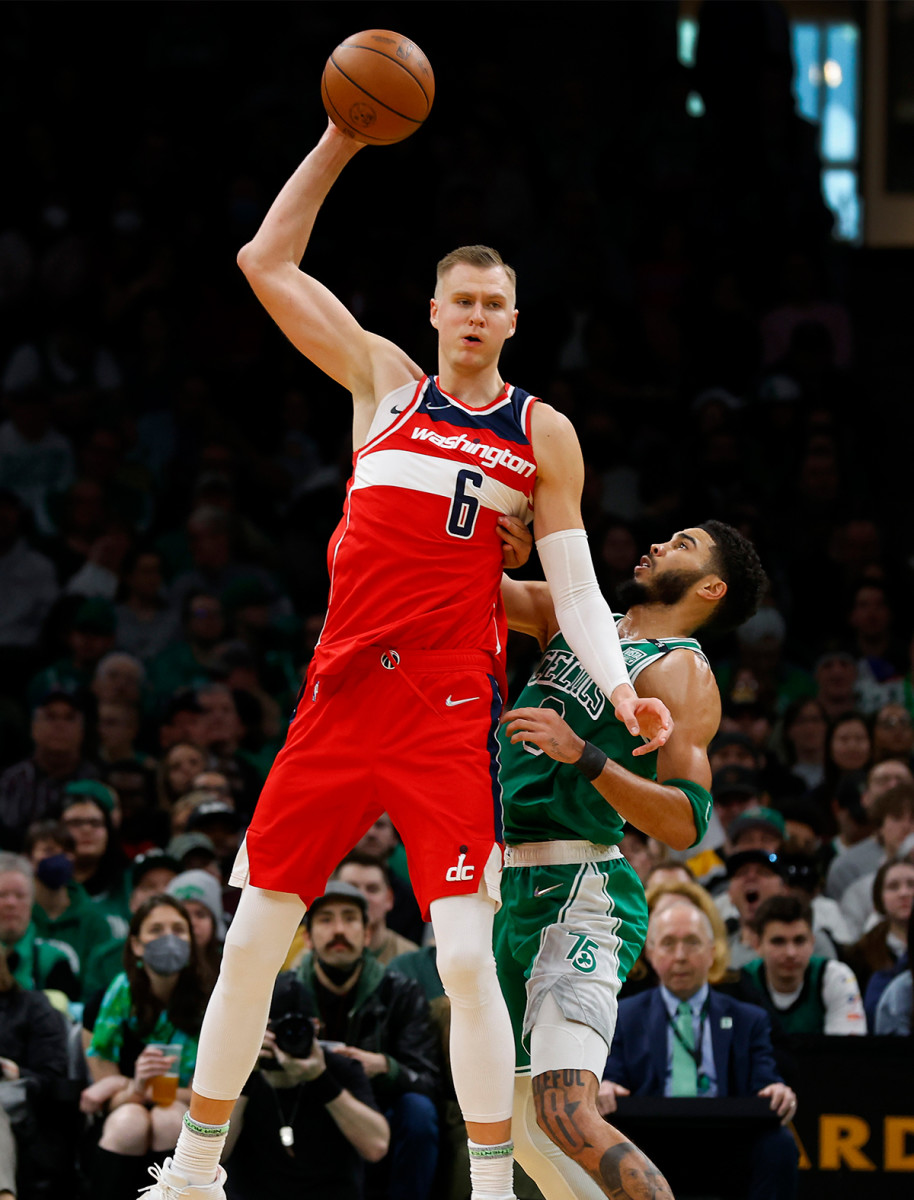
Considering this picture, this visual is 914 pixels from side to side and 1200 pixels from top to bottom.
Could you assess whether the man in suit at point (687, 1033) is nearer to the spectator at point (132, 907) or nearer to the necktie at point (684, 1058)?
the necktie at point (684, 1058)

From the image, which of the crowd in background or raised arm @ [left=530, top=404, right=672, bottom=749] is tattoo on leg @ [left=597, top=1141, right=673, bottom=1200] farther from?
the crowd in background

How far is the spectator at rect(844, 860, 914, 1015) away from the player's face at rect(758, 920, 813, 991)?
0.55 meters

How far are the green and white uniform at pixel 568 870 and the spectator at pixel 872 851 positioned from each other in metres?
3.79

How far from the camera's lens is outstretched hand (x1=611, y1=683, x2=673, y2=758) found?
4.59 metres

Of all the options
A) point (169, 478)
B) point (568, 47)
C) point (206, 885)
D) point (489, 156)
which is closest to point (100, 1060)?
point (206, 885)

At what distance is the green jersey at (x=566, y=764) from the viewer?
5.21m

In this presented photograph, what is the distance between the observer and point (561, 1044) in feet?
16.0

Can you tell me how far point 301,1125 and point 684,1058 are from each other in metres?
1.59

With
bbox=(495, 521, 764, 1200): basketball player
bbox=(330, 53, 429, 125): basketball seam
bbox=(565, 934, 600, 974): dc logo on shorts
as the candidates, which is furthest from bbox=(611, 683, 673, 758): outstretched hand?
bbox=(330, 53, 429, 125): basketball seam

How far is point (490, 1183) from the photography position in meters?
4.66

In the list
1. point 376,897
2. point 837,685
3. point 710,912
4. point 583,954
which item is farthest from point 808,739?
point 583,954

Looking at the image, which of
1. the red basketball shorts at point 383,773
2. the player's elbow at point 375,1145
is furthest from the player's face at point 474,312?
the player's elbow at point 375,1145

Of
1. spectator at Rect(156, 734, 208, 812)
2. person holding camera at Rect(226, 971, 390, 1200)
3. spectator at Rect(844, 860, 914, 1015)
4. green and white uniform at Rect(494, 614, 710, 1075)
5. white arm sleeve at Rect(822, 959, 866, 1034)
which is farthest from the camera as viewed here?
spectator at Rect(156, 734, 208, 812)

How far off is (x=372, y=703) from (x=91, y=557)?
737 cm
